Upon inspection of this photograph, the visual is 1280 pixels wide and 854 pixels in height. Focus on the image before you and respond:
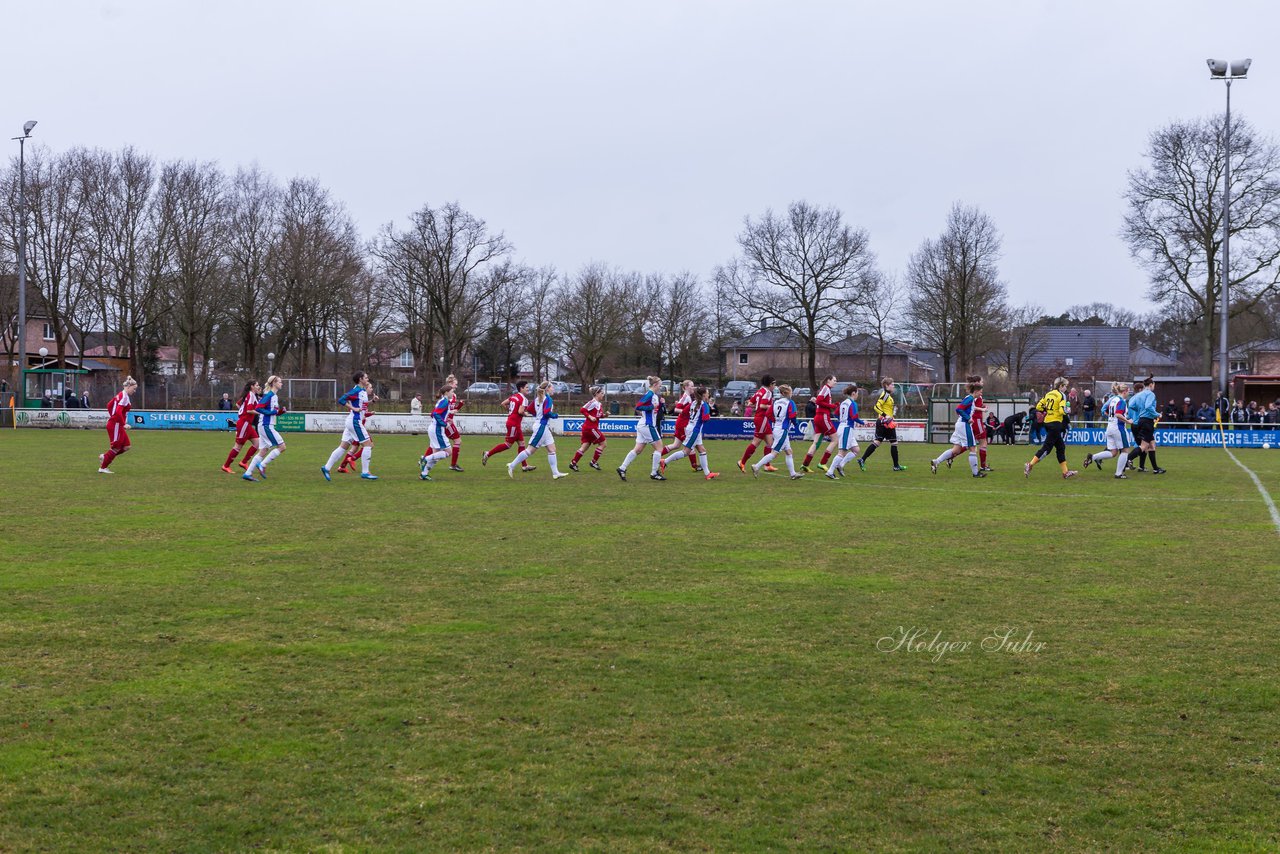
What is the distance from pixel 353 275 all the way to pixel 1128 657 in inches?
2463

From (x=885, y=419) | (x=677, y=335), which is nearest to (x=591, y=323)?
(x=677, y=335)

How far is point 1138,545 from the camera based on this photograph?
12.6 meters

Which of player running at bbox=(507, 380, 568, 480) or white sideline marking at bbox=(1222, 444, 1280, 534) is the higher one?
player running at bbox=(507, 380, 568, 480)

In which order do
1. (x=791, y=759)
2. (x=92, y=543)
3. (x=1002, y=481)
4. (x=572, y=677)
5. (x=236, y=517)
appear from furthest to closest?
(x=1002, y=481) → (x=236, y=517) → (x=92, y=543) → (x=572, y=677) → (x=791, y=759)

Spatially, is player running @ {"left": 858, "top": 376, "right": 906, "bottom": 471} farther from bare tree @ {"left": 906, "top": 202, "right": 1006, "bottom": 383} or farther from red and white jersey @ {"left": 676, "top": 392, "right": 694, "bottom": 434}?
bare tree @ {"left": 906, "top": 202, "right": 1006, "bottom": 383}

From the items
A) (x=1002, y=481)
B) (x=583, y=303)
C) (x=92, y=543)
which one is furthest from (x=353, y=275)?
(x=92, y=543)

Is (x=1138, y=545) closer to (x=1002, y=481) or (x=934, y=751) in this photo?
(x=934, y=751)

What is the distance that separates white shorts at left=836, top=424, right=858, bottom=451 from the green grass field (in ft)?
30.8

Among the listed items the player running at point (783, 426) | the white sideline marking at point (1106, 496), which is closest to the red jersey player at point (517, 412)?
the player running at point (783, 426)

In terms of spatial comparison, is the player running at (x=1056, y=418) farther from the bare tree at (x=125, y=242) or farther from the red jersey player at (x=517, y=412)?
the bare tree at (x=125, y=242)

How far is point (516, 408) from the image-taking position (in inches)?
874

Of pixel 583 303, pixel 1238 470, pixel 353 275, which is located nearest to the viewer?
pixel 1238 470

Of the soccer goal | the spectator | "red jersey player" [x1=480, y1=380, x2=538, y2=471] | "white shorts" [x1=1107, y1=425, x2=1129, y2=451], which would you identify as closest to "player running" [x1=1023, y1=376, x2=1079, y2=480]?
"white shorts" [x1=1107, y1=425, x2=1129, y2=451]

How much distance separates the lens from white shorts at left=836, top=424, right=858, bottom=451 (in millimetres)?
23062
